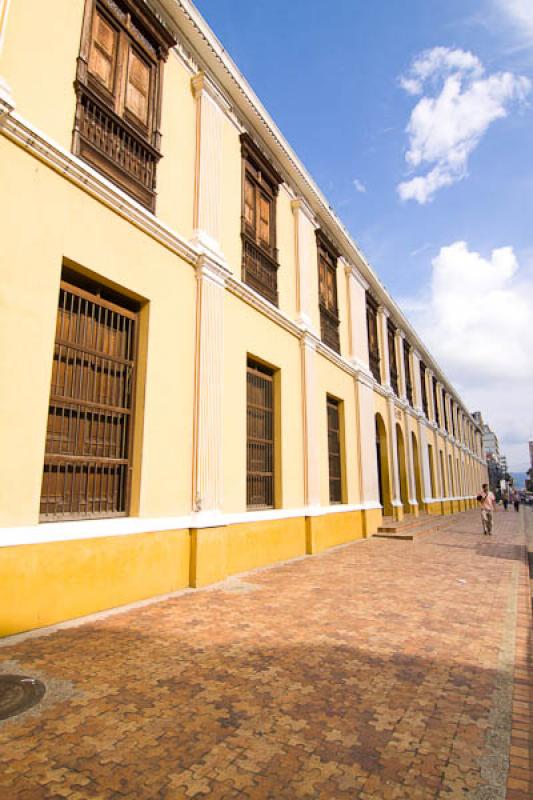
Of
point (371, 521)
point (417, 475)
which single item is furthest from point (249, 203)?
point (417, 475)

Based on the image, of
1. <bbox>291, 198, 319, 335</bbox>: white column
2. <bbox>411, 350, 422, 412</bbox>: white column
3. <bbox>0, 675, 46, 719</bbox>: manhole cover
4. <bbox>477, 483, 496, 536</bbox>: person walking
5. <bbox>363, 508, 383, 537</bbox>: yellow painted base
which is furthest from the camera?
<bbox>411, 350, 422, 412</bbox>: white column

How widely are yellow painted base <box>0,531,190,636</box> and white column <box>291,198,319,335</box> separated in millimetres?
6295

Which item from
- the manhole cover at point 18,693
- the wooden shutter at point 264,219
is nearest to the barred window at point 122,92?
the wooden shutter at point 264,219

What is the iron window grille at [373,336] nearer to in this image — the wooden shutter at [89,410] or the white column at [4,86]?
the wooden shutter at [89,410]

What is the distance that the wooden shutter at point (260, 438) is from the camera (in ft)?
28.1

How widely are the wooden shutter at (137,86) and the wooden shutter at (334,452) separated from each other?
801 cm

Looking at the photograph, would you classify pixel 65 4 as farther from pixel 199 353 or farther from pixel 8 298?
pixel 199 353

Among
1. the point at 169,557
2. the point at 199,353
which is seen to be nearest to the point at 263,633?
the point at 169,557

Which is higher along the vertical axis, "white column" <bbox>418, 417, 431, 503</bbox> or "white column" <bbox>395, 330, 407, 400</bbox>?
"white column" <bbox>395, 330, 407, 400</bbox>

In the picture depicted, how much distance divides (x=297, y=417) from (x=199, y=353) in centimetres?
369

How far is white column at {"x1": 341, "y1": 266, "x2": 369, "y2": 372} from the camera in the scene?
1398 centimetres

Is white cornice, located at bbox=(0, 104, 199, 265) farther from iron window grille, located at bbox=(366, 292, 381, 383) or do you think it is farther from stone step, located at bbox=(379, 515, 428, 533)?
iron window grille, located at bbox=(366, 292, 381, 383)

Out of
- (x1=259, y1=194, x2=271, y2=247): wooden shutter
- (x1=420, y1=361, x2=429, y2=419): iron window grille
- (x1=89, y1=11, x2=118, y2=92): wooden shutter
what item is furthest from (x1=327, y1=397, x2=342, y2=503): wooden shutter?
(x1=420, y1=361, x2=429, y2=419): iron window grille

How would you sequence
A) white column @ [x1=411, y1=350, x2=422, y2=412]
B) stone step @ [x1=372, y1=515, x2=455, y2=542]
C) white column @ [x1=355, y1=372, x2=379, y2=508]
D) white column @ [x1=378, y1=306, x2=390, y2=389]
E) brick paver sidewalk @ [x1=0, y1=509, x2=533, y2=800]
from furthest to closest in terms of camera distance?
white column @ [x1=411, y1=350, x2=422, y2=412], white column @ [x1=378, y1=306, x2=390, y2=389], white column @ [x1=355, y1=372, x2=379, y2=508], stone step @ [x1=372, y1=515, x2=455, y2=542], brick paver sidewalk @ [x1=0, y1=509, x2=533, y2=800]
